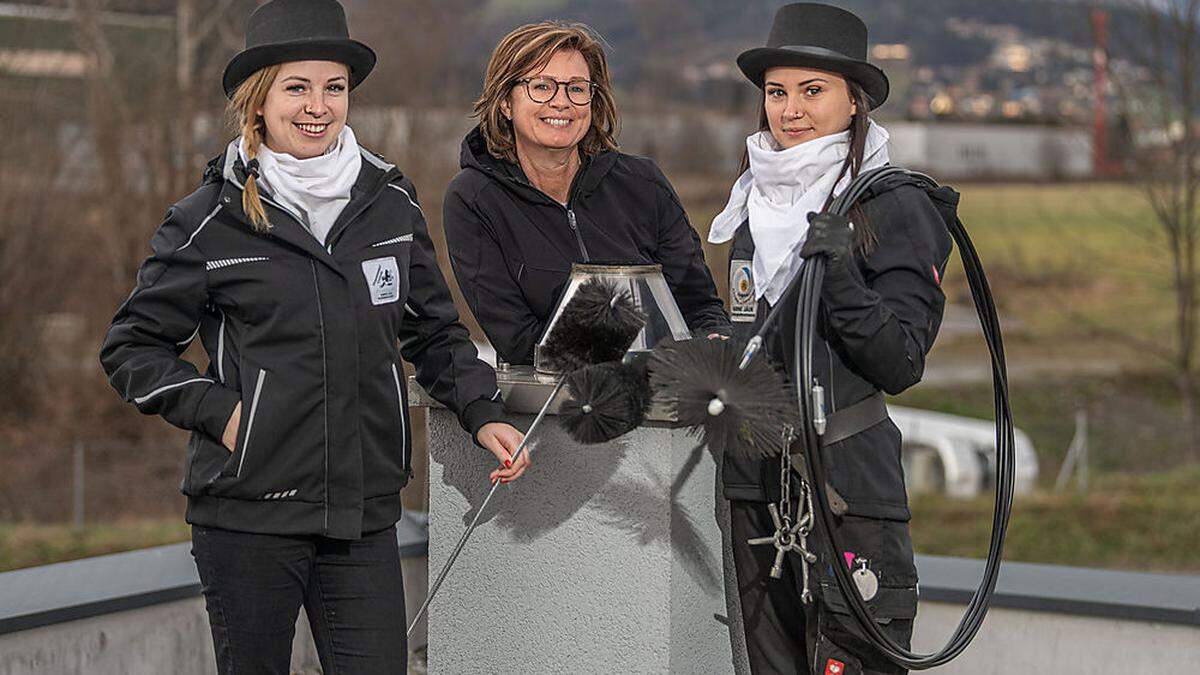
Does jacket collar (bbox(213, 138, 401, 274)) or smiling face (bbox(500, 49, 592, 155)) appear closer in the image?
jacket collar (bbox(213, 138, 401, 274))

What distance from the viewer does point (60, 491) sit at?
45.5 feet

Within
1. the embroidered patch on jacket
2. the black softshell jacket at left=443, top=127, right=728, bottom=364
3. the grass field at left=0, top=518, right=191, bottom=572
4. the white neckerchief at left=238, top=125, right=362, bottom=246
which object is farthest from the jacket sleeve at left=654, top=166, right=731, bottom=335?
the grass field at left=0, top=518, right=191, bottom=572

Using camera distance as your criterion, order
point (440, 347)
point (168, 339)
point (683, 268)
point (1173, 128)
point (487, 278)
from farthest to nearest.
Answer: point (1173, 128)
point (683, 268)
point (487, 278)
point (440, 347)
point (168, 339)

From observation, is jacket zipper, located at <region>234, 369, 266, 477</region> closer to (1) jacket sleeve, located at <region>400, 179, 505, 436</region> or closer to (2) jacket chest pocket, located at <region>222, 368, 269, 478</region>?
(2) jacket chest pocket, located at <region>222, 368, 269, 478</region>

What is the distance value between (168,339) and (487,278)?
35.2 inches

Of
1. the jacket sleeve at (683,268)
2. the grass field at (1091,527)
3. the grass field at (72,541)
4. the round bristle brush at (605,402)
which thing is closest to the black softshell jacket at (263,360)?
the round bristle brush at (605,402)

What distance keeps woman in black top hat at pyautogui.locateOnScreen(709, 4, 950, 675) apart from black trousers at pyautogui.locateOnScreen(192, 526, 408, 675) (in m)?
0.73

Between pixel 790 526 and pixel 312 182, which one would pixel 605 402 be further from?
pixel 312 182

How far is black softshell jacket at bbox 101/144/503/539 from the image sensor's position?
2.87 m

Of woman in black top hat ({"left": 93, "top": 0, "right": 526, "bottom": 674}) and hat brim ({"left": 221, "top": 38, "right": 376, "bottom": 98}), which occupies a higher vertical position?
hat brim ({"left": 221, "top": 38, "right": 376, "bottom": 98})

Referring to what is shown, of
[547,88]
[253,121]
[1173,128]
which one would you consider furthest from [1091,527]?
[253,121]

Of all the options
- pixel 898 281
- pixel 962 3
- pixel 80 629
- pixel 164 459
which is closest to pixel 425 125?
pixel 164 459

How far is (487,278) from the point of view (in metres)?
3.62

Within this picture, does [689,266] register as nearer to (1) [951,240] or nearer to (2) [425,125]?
(1) [951,240]
